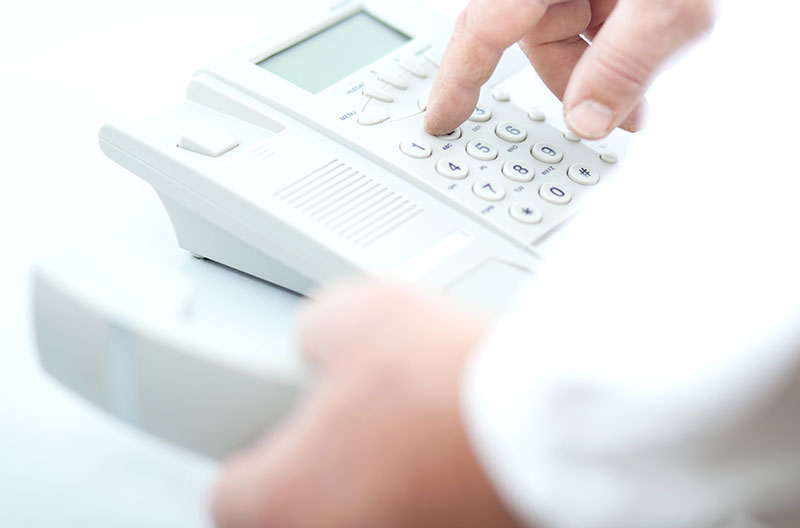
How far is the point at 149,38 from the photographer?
725 mm

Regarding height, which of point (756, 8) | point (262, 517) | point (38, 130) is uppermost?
point (756, 8)

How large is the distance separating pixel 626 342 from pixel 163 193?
0.31 m

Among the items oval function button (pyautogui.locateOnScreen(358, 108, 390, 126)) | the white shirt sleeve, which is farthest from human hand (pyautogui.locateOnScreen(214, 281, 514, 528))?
oval function button (pyautogui.locateOnScreen(358, 108, 390, 126))

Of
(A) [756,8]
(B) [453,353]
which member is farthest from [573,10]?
(B) [453,353]

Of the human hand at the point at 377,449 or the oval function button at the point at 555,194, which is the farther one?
the oval function button at the point at 555,194

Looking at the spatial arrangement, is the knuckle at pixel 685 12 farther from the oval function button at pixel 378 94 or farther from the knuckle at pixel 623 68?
the oval function button at pixel 378 94

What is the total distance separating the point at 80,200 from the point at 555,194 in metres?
0.27

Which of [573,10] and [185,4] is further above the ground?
[573,10]

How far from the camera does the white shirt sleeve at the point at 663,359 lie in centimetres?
25

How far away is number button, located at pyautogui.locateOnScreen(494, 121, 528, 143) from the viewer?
0.53 meters

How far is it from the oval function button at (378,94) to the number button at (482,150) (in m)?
0.05

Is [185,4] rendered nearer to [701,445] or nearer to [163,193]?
[163,193]

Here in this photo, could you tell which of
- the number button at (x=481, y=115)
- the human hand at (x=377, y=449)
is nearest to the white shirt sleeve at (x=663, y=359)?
the human hand at (x=377, y=449)

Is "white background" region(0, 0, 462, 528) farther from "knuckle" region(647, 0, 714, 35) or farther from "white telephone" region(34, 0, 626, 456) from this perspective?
"knuckle" region(647, 0, 714, 35)
